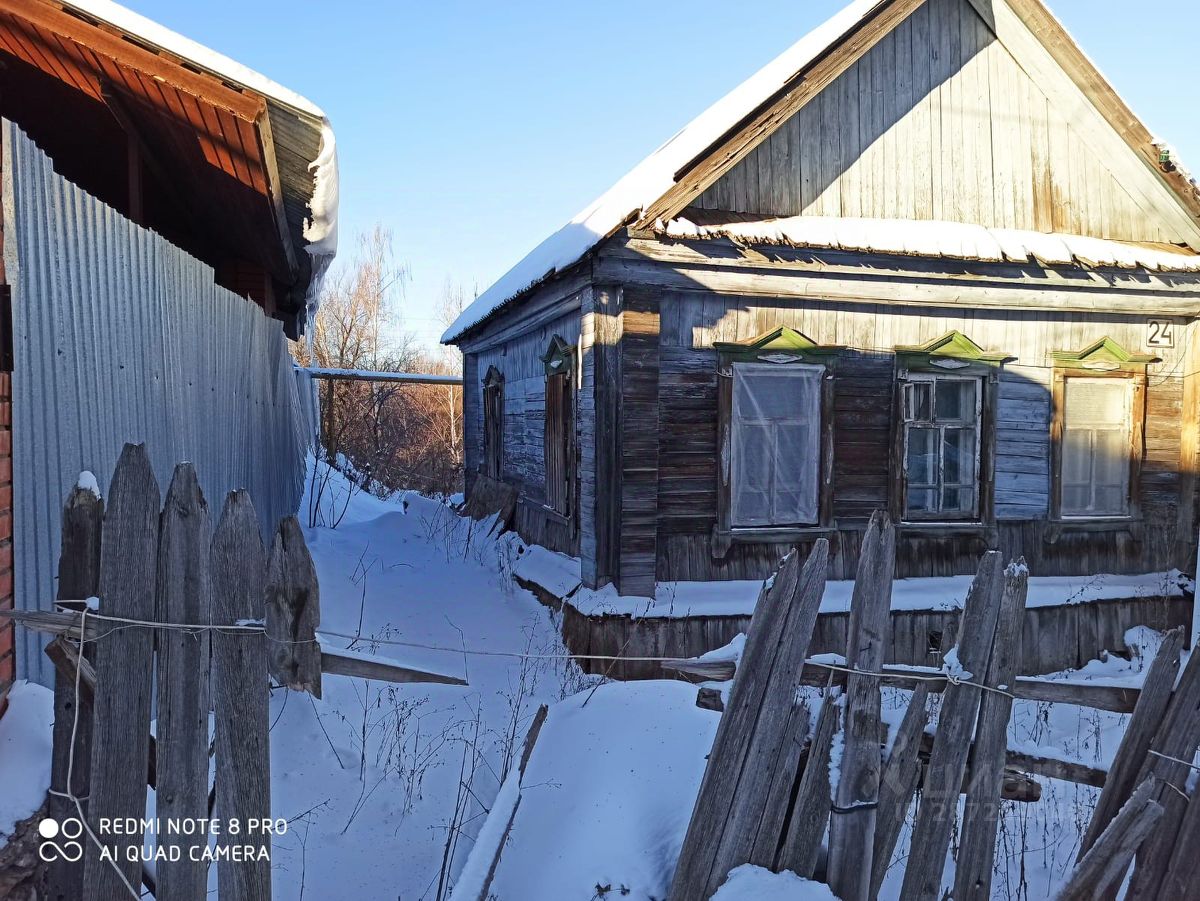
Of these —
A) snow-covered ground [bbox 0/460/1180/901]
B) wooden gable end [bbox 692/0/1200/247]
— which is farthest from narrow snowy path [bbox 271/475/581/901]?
wooden gable end [bbox 692/0/1200/247]

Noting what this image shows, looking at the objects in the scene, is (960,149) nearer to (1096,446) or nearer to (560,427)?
(1096,446)

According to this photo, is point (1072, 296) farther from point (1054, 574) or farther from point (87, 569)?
point (87, 569)

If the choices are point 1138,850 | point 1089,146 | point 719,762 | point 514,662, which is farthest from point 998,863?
point 1089,146

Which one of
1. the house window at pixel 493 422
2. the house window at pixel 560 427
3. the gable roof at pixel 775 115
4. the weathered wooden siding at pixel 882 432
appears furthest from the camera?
the house window at pixel 493 422

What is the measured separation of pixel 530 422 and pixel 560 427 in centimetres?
145

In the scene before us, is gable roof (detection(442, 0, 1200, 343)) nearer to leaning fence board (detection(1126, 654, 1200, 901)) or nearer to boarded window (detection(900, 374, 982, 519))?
boarded window (detection(900, 374, 982, 519))

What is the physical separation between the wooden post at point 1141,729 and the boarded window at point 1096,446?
219 inches

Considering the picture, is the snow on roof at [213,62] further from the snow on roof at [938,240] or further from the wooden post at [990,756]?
the wooden post at [990,756]

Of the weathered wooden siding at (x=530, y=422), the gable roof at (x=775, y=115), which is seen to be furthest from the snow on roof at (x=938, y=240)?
the weathered wooden siding at (x=530, y=422)

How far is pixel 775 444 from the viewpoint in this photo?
22.2 ft

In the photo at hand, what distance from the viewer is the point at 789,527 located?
676 centimetres

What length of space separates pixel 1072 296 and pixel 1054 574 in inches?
98.9

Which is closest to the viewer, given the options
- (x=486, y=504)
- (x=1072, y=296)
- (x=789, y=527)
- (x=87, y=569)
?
(x=87, y=569)

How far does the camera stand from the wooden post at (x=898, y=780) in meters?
2.50
